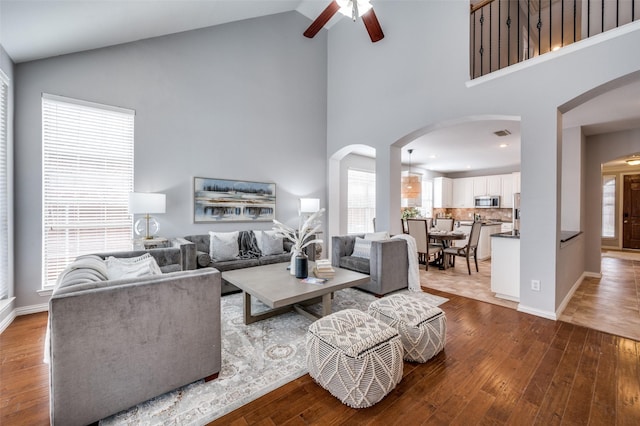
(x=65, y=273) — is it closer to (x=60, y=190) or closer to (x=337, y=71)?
(x=60, y=190)

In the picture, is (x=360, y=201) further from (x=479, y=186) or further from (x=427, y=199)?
(x=479, y=186)

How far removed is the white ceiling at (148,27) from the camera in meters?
2.43

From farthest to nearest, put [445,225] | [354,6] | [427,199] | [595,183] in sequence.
Result: [427,199] → [445,225] → [595,183] → [354,6]

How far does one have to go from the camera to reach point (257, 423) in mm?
1523

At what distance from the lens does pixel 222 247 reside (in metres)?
3.91

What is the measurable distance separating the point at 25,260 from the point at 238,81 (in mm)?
3772

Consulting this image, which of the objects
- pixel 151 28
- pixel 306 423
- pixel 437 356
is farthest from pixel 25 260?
pixel 437 356

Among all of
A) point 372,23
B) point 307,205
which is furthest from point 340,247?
point 372,23

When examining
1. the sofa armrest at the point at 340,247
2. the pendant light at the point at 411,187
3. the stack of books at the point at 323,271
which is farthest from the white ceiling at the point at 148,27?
the stack of books at the point at 323,271

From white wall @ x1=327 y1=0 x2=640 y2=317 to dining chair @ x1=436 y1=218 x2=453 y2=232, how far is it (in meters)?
2.16

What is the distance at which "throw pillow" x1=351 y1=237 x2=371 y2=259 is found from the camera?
4012 millimetres

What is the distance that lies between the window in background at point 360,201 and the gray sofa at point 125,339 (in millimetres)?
Result: 5019

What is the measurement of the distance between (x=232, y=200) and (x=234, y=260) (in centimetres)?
117

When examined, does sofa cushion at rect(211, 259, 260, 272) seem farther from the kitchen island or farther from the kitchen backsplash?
the kitchen backsplash
